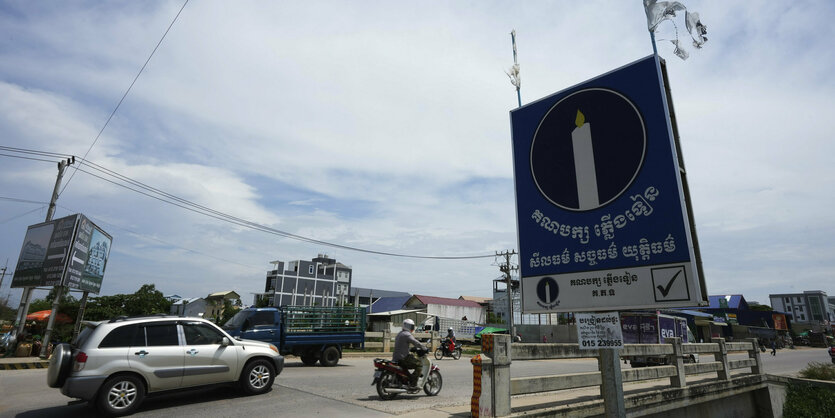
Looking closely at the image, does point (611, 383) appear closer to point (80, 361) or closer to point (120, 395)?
point (120, 395)

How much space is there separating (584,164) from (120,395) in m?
7.73

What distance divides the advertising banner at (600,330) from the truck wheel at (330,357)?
12.6m

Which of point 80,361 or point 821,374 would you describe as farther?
point 821,374

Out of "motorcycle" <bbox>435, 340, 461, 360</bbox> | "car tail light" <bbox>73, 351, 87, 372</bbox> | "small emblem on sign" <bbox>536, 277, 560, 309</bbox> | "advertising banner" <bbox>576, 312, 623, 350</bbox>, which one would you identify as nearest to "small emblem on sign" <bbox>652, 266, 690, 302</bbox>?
"advertising banner" <bbox>576, 312, 623, 350</bbox>

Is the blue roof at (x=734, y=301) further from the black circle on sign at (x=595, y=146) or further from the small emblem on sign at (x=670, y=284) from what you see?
the small emblem on sign at (x=670, y=284)

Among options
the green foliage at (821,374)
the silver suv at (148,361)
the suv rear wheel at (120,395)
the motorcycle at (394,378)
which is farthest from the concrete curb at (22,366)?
the green foliage at (821,374)

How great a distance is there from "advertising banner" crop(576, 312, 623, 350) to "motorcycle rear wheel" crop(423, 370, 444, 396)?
617cm

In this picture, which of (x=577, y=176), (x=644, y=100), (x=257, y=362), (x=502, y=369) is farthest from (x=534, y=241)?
(x=257, y=362)

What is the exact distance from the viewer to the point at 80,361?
6.63 metres

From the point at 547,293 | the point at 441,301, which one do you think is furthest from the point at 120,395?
the point at 441,301

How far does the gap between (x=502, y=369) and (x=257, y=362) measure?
5.67 metres

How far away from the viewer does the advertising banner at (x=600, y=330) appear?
3.24 metres

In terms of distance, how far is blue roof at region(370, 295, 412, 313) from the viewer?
68438mm

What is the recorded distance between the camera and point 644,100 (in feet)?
10.8
